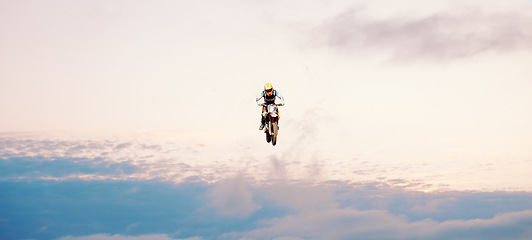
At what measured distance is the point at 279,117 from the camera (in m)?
63.7

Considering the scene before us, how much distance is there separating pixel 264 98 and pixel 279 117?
2548 mm

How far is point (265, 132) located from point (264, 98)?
4.05 m

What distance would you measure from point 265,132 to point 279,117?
282cm

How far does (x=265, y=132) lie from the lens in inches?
2579

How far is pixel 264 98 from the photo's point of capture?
63.7m
